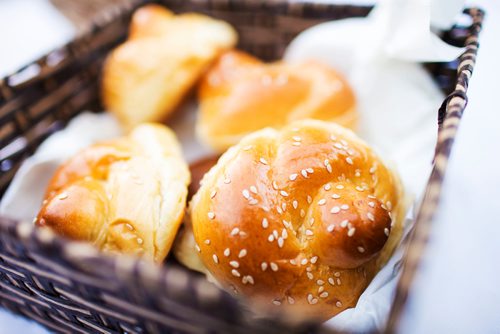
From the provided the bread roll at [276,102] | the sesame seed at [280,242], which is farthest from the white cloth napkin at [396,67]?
the sesame seed at [280,242]

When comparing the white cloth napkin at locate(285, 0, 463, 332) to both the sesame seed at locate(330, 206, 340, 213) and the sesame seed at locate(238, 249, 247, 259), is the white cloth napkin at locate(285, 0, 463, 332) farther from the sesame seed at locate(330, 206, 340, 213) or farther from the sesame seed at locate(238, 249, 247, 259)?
the sesame seed at locate(238, 249, 247, 259)

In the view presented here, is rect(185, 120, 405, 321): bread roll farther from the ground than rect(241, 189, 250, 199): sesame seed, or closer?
closer

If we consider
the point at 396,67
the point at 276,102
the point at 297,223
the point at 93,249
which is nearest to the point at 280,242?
the point at 297,223

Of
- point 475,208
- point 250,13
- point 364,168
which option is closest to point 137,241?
point 364,168

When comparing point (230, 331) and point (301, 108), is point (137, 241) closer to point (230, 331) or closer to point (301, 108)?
point (230, 331)

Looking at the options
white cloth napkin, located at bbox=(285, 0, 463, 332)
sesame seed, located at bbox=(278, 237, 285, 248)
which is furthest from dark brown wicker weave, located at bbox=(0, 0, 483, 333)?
sesame seed, located at bbox=(278, 237, 285, 248)

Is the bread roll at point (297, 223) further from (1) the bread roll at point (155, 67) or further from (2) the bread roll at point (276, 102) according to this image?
(1) the bread roll at point (155, 67)
